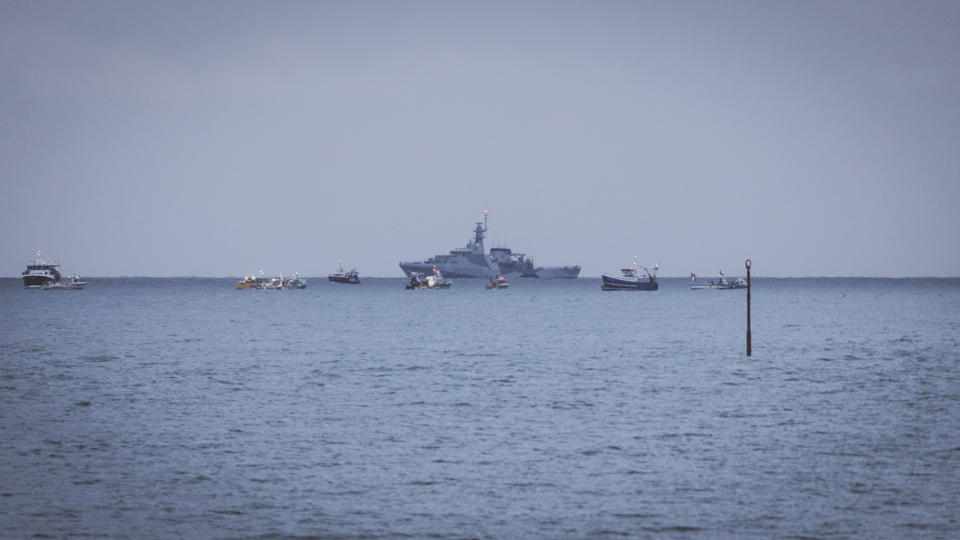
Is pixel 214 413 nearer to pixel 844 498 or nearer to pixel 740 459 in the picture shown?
pixel 740 459

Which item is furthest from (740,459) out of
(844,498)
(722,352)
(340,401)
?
(722,352)

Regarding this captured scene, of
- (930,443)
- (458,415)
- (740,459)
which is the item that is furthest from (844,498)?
(458,415)

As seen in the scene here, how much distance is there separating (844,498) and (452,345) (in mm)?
51437

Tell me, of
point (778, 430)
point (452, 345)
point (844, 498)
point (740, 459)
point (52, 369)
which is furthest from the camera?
point (452, 345)

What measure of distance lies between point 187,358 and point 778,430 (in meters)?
41.4

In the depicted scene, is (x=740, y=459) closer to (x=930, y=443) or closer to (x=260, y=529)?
(x=930, y=443)

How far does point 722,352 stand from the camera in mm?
65188

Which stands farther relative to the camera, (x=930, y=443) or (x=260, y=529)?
(x=930, y=443)

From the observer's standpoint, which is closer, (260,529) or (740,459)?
(260,529)

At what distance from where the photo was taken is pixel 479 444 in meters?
28.5

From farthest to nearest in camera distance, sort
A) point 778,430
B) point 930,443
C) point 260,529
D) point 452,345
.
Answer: point 452,345 → point 778,430 → point 930,443 → point 260,529

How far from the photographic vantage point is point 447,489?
22.5 metres

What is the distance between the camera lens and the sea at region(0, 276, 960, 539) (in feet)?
65.0

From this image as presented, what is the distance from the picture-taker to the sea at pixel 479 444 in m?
19.8
